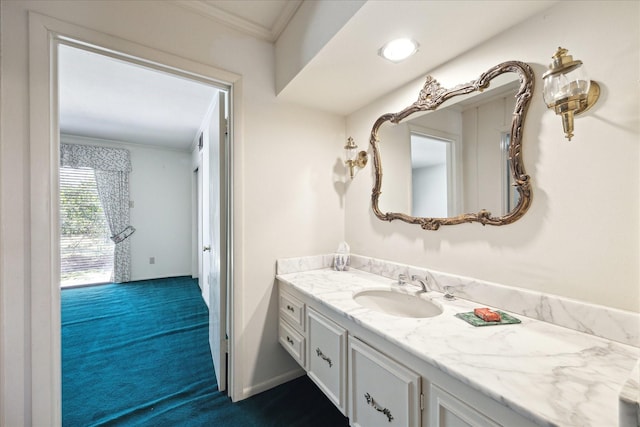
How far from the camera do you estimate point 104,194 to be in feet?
13.7

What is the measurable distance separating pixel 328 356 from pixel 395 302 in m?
0.46

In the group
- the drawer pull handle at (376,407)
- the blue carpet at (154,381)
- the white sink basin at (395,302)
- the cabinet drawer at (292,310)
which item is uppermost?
the white sink basin at (395,302)

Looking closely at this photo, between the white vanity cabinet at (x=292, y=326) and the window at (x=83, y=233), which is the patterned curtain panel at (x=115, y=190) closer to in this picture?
the window at (x=83, y=233)

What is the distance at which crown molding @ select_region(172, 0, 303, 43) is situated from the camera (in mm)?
1458

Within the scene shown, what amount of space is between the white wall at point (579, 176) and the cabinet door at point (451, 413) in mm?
601

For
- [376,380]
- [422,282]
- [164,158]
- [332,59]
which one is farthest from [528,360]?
[164,158]

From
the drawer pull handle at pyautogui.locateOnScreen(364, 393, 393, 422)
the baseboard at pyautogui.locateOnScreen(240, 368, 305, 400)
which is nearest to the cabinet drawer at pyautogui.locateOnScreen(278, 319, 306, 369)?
the baseboard at pyautogui.locateOnScreen(240, 368, 305, 400)

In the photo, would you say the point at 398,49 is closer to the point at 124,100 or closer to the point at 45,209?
the point at 45,209

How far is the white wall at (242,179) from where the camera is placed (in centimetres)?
110

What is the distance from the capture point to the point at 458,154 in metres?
1.33

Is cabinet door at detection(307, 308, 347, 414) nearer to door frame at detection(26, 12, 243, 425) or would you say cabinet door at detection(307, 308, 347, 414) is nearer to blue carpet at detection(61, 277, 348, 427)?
blue carpet at detection(61, 277, 348, 427)

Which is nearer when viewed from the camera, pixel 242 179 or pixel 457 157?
pixel 457 157

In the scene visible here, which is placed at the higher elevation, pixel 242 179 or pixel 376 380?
pixel 242 179

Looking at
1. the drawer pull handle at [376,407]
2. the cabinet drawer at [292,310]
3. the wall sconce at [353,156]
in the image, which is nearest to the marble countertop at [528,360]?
the drawer pull handle at [376,407]
